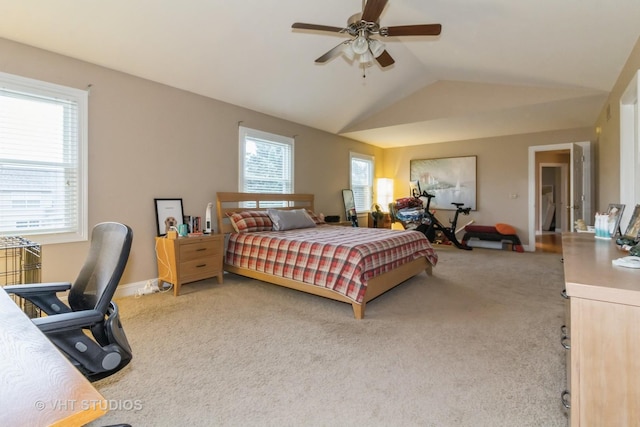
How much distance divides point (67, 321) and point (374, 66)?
457 centimetres

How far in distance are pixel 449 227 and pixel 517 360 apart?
5.50 meters

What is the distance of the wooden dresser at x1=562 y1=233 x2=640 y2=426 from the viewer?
3.41 ft

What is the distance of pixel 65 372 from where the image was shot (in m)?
0.66

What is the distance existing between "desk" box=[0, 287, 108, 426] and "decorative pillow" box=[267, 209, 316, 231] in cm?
365

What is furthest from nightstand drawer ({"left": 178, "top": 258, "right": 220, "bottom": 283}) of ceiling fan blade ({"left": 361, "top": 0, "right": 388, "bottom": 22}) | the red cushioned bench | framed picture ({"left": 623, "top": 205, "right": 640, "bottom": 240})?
the red cushioned bench

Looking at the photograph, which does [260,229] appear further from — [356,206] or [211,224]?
[356,206]

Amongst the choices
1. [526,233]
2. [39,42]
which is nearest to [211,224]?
[39,42]

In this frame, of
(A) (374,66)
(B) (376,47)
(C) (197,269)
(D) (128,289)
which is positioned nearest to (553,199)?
(A) (374,66)

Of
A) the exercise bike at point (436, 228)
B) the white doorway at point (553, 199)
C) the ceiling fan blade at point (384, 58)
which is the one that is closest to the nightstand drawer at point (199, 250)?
the ceiling fan blade at point (384, 58)

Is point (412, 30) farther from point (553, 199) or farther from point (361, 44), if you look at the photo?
point (553, 199)

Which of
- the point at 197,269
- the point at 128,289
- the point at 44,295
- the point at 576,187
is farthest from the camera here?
the point at 576,187

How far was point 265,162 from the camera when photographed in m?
5.17

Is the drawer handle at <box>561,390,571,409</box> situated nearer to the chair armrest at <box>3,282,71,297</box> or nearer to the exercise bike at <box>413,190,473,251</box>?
the chair armrest at <box>3,282,71,297</box>

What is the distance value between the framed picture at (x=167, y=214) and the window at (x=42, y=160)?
2.45 feet
